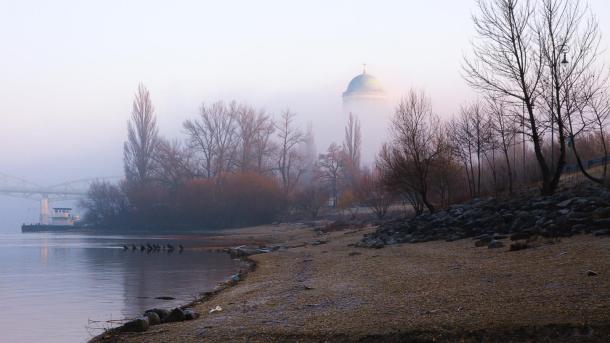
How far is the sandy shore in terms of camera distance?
7691mm

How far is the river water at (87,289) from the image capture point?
14227 millimetres

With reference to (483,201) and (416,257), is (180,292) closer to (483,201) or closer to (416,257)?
(416,257)

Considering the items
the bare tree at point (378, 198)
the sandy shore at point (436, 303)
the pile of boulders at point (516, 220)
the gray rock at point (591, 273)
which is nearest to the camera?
the sandy shore at point (436, 303)

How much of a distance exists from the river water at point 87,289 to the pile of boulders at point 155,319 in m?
1.54

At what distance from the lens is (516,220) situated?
20.3m

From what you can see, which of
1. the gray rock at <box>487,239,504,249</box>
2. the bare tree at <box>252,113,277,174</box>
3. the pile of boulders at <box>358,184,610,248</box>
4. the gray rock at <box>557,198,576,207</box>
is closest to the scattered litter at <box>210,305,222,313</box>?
the gray rock at <box>487,239,504,249</box>

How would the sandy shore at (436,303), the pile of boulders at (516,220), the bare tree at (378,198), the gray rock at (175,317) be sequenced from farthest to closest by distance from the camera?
the bare tree at (378,198), the pile of boulders at (516,220), the gray rock at (175,317), the sandy shore at (436,303)

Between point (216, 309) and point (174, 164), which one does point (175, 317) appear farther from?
point (174, 164)

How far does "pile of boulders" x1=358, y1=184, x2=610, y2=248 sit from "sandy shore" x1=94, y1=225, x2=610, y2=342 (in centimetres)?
129

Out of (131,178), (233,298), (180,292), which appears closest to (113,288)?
(180,292)

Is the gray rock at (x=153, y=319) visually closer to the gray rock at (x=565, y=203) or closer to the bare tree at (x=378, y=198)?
the gray rock at (x=565, y=203)

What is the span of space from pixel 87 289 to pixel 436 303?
15585 millimetres

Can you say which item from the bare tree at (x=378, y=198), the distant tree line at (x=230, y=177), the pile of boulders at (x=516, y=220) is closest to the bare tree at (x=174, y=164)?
the distant tree line at (x=230, y=177)

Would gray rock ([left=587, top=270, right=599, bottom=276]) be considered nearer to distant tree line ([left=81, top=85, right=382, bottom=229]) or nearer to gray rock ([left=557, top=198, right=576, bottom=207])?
gray rock ([left=557, top=198, right=576, bottom=207])
